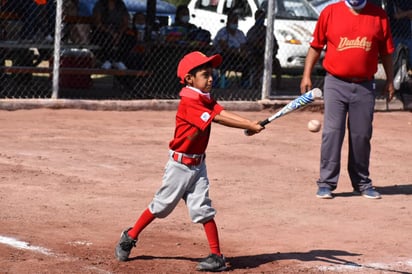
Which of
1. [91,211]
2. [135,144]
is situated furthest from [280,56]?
[91,211]

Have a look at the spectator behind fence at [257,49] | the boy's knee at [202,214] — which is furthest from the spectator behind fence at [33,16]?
the boy's knee at [202,214]

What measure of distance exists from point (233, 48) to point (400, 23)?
3111 mm

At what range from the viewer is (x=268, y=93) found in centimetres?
1541

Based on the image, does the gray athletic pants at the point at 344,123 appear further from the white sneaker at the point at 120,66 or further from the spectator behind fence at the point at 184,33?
the spectator behind fence at the point at 184,33

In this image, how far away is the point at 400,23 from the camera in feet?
59.6

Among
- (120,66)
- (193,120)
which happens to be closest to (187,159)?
(193,120)

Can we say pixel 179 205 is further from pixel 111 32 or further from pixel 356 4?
pixel 111 32

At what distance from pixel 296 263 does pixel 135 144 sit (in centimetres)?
522

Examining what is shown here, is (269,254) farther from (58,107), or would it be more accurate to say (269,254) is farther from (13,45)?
(13,45)

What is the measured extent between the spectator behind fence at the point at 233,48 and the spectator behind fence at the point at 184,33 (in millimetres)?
267

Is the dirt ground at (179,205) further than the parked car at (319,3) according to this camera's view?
No

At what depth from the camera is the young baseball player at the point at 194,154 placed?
6566mm

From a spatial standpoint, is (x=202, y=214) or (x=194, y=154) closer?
(x=202, y=214)

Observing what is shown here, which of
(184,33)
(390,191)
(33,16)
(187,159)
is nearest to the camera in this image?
(187,159)
